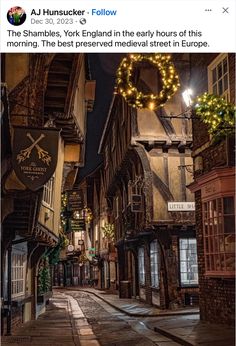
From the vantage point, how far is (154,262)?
73.5ft

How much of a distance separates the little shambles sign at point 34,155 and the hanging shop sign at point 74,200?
721 inches

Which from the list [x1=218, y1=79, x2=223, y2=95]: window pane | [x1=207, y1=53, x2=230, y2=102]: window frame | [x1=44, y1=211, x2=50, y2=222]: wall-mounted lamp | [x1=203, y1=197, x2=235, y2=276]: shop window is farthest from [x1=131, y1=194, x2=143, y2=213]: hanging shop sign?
[x1=218, y1=79, x2=223, y2=95]: window pane

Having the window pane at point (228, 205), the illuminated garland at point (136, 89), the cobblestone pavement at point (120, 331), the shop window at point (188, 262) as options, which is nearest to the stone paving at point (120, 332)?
the cobblestone pavement at point (120, 331)

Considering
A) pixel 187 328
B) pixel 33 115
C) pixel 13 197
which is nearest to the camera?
pixel 13 197

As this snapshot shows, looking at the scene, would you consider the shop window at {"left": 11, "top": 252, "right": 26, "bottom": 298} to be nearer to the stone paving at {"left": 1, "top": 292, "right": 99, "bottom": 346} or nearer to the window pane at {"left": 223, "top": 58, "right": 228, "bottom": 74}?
the stone paving at {"left": 1, "top": 292, "right": 99, "bottom": 346}

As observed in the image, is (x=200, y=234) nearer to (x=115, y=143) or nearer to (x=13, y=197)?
(x=13, y=197)

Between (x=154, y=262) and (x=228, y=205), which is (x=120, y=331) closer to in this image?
(x=228, y=205)

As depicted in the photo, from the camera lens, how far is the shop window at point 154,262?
21.7 m

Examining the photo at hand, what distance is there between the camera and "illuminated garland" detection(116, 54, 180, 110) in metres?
11.7
